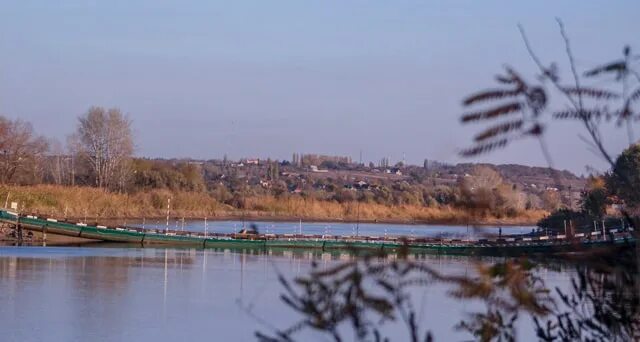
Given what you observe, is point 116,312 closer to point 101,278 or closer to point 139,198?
point 101,278

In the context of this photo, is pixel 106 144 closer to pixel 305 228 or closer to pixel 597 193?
pixel 305 228

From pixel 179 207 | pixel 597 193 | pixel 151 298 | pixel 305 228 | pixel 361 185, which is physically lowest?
pixel 151 298

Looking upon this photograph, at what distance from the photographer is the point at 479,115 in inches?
181

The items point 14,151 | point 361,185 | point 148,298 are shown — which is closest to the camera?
point 148,298

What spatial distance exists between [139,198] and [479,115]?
53905mm

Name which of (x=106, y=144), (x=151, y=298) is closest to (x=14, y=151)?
(x=106, y=144)

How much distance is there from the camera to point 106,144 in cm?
6175

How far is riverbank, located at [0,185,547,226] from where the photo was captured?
48.0 metres

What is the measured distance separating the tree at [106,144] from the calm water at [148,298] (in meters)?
28.0

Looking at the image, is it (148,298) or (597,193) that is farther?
(148,298)

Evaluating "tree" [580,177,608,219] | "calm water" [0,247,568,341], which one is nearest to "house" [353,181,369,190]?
"calm water" [0,247,568,341]

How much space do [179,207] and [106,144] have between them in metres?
5.50

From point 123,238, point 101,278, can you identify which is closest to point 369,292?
point 101,278

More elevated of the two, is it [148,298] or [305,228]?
[305,228]
